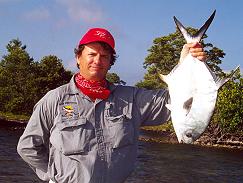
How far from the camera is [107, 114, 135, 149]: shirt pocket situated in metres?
3.73

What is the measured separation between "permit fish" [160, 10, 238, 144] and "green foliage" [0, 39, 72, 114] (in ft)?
126

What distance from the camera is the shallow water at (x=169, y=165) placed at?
61.1ft

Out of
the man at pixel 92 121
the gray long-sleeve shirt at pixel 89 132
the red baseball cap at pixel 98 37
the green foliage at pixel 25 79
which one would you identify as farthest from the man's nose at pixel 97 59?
the green foliage at pixel 25 79

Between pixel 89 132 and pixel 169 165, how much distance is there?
20.0 metres

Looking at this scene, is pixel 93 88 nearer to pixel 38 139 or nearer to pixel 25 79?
pixel 38 139

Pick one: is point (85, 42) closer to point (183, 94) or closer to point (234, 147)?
point (183, 94)

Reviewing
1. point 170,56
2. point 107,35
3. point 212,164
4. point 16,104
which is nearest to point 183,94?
point 107,35

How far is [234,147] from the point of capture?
34594 millimetres

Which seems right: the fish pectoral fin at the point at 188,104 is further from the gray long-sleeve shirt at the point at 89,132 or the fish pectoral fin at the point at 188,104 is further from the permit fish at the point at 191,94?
the gray long-sleeve shirt at the point at 89,132

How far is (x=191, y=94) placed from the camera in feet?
12.5

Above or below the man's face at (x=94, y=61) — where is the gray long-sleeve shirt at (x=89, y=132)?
below

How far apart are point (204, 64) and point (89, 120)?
1176mm

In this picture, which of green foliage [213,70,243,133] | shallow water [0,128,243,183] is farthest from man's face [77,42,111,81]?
green foliage [213,70,243,133]

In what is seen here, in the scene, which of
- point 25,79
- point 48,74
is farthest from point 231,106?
point 25,79
